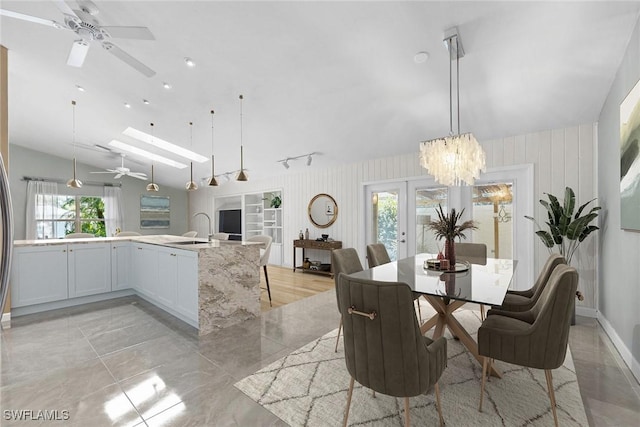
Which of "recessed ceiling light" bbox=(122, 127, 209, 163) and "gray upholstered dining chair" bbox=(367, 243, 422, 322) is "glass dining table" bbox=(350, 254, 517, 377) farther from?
"recessed ceiling light" bbox=(122, 127, 209, 163)

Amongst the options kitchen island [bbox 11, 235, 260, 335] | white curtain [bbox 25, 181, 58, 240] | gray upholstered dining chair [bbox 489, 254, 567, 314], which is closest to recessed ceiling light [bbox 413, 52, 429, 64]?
gray upholstered dining chair [bbox 489, 254, 567, 314]

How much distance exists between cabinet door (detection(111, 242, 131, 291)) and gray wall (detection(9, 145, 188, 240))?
8.40 ft

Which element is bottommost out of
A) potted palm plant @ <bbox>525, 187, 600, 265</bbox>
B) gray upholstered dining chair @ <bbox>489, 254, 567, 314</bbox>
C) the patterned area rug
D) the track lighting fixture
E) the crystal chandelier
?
the patterned area rug

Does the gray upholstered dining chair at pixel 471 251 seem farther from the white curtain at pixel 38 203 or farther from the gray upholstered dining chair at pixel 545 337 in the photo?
the white curtain at pixel 38 203

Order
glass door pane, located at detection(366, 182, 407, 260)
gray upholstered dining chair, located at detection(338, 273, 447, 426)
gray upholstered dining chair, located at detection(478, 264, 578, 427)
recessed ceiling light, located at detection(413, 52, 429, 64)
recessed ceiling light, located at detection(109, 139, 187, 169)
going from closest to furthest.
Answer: gray upholstered dining chair, located at detection(338, 273, 447, 426)
gray upholstered dining chair, located at detection(478, 264, 578, 427)
recessed ceiling light, located at detection(413, 52, 429, 64)
glass door pane, located at detection(366, 182, 407, 260)
recessed ceiling light, located at detection(109, 139, 187, 169)

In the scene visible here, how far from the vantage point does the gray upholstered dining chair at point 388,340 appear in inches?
61.1

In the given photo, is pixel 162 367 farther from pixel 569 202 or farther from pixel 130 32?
pixel 569 202

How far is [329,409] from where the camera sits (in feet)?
6.65

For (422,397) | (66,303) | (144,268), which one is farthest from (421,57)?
(66,303)

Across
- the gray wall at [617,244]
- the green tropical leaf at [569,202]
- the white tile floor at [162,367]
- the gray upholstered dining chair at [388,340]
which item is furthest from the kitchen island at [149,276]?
the green tropical leaf at [569,202]

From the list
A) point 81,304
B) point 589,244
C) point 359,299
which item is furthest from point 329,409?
point 81,304

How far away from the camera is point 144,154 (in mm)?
6922

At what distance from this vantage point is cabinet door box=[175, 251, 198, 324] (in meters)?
3.26

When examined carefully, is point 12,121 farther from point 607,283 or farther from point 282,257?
point 607,283
